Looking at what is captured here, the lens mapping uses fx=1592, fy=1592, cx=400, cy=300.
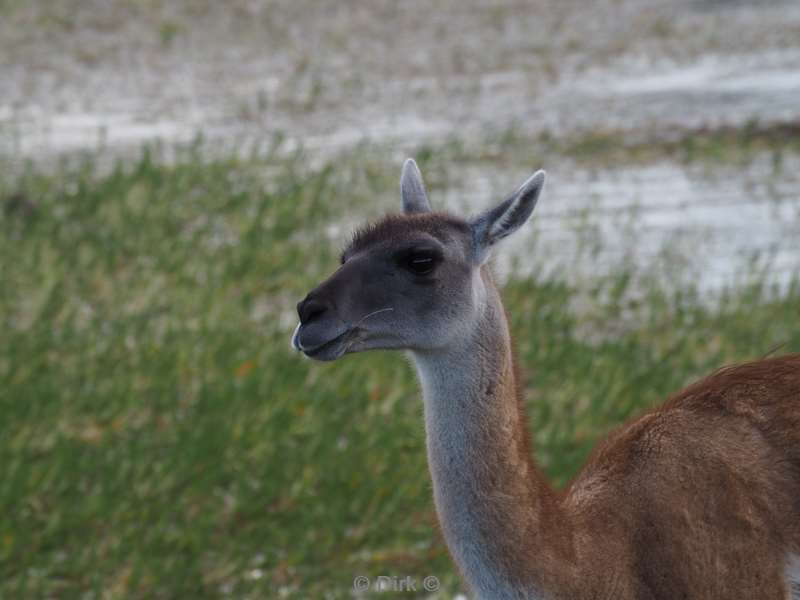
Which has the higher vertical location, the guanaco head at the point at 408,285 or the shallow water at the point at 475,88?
the shallow water at the point at 475,88

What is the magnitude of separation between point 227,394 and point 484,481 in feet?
11.9

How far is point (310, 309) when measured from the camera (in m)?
3.86

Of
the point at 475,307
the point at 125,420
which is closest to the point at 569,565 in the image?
A: the point at 475,307

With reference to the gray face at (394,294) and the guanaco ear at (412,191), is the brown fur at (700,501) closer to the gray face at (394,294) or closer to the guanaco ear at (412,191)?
the gray face at (394,294)

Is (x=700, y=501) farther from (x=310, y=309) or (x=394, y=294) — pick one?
(x=310, y=309)

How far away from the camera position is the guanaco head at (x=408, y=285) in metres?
3.88

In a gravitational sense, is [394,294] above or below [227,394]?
above

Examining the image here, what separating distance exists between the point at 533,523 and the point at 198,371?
4.09 m

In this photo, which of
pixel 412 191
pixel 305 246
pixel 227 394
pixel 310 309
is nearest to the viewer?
pixel 310 309

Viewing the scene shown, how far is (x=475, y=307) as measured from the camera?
4.09 meters

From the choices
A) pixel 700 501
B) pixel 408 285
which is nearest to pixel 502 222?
pixel 408 285

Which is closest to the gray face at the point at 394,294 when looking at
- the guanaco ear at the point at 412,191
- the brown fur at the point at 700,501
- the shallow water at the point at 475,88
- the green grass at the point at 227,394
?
the guanaco ear at the point at 412,191

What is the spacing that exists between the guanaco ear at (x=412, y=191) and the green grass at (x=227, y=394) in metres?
2.09

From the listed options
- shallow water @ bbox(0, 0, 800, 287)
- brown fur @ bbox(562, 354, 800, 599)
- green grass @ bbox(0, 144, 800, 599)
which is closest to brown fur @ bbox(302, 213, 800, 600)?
brown fur @ bbox(562, 354, 800, 599)
